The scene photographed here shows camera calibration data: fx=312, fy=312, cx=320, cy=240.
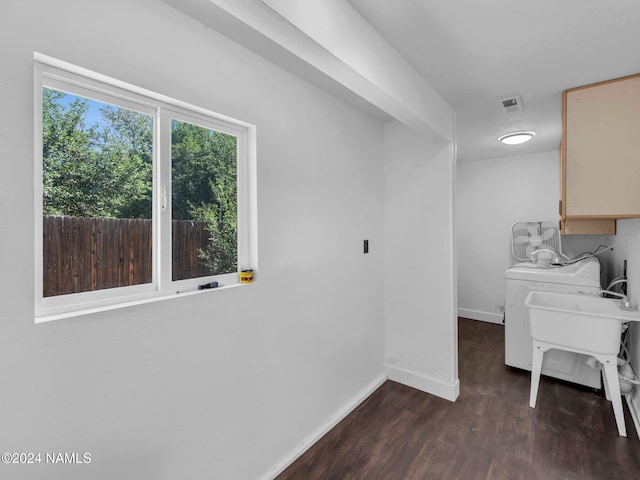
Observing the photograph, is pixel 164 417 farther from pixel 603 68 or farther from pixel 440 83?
pixel 603 68

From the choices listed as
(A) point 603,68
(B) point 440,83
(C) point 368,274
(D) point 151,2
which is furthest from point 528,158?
(D) point 151,2

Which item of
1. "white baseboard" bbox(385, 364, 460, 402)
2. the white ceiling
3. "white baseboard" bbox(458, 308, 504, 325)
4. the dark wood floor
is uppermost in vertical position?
the white ceiling

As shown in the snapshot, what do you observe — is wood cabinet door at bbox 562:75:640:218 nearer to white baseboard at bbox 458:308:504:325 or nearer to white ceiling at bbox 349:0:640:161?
white ceiling at bbox 349:0:640:161

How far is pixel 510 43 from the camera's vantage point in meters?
1.63

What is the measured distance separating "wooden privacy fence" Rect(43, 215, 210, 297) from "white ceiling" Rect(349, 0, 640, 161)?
52.8 inches

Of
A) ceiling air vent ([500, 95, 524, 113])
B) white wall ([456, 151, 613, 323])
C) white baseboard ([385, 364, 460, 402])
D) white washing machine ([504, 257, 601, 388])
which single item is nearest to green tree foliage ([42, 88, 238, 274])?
white baseboard ([385, 364, 460, 402])

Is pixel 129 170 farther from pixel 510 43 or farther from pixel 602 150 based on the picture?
pixel 602 150

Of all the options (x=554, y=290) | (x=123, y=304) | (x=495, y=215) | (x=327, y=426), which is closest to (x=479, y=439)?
(x=327, y=426)

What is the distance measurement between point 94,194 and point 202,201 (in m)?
0.45

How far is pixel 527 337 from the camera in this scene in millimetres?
2920

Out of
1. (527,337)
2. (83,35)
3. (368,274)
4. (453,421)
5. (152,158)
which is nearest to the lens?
(83,35)

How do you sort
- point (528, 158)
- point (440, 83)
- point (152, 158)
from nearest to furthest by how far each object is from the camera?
1. point (152, 158)
2. point (440, 83)
3. point (528, 158)

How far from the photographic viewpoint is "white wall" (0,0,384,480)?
0.95 metres

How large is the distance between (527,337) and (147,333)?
125 inches
